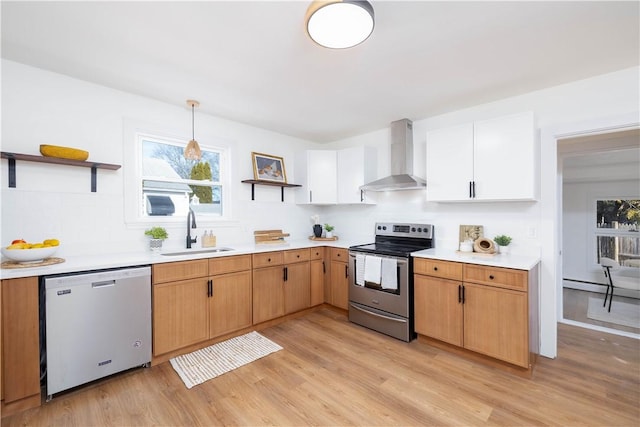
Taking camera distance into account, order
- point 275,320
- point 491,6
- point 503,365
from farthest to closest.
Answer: point 275,320 < point 503,365 < point 491,6

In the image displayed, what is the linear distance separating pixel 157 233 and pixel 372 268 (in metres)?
2.25

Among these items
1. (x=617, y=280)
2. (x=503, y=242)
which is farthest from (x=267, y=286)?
(x=617, y=280)

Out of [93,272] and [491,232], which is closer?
[93,272]

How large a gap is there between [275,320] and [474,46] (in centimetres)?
318

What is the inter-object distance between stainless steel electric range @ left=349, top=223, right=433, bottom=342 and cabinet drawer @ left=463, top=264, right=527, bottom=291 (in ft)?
1.83

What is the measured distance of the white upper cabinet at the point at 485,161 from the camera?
93.7 inches

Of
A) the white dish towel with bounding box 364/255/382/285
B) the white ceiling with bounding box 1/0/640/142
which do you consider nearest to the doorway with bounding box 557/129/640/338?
the white ceiling with bounding box 1/0/640/142

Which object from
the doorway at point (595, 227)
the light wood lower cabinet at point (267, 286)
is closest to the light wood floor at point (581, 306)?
the doorway at point (595, 227)

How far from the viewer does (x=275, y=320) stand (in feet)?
10.4

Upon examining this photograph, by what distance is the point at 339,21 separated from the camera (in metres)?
1.43

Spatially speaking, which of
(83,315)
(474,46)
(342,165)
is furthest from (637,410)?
(83,315)

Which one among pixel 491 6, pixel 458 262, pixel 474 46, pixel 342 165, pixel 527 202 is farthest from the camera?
pixel 342 165

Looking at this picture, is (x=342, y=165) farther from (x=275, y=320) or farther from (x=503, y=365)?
(x=503, y=365)

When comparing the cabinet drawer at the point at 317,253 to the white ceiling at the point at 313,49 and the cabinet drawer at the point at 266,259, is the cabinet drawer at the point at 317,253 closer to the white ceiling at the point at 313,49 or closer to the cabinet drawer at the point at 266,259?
the cabinet drawer at the point at 266,259
